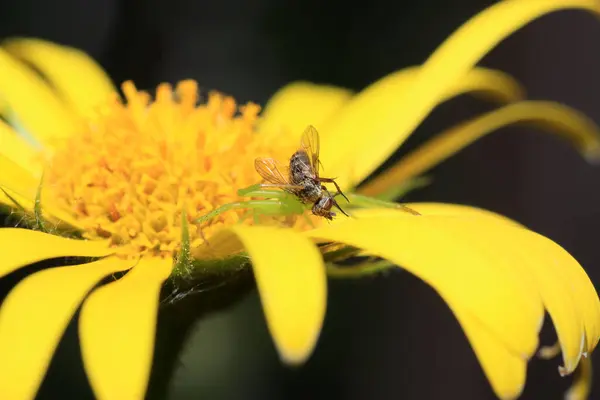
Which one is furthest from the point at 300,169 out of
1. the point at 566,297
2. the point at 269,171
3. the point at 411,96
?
the point at 566,297

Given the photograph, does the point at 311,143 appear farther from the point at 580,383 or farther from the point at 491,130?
the point at 580,383

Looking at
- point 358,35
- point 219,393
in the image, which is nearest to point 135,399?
point 219,393

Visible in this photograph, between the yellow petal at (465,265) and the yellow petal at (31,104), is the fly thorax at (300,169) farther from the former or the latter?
the yellow petal at (31,104)

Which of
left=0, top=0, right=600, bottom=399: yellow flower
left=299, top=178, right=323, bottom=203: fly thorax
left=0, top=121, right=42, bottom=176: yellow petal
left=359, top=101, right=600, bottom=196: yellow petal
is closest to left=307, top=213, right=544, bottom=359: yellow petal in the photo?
left=0, top=0, right=600, bottom=399: yellow flower

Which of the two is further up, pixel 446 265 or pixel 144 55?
pixel 144 55

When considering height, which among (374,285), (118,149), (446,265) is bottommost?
(374,285)

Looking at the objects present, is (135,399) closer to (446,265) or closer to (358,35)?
(446,265)
